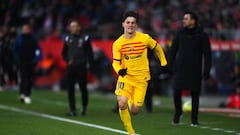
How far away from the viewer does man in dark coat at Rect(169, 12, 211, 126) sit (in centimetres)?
1437

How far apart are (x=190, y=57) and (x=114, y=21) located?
55.2ft

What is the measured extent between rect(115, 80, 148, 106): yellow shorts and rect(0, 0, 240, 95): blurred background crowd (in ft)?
38.5

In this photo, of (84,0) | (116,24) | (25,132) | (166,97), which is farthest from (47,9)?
(25,132)

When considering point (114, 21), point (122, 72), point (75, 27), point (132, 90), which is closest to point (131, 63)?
point (122, 72)

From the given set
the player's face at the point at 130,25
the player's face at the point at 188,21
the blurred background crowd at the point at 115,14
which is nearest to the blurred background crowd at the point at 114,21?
the blurred background crowd at the point at 115,14

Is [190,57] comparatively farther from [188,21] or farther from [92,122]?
[92,122]

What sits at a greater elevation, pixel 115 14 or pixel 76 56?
pixel 76 56

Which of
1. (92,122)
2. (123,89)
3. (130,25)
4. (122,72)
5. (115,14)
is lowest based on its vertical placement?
(92,122)

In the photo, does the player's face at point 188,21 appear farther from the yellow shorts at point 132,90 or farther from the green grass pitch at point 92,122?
the yellow shorts at point 132,90

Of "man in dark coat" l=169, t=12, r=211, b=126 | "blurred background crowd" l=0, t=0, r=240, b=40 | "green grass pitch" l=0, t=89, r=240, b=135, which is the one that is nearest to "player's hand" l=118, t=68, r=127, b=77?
"green grass pitch" l=0, t=89, r=240, b=135

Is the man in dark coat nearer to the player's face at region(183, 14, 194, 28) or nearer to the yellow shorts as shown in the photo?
the player's face at region(183, 14, 194, 28)

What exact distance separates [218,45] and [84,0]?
31.0ft

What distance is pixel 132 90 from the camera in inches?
471

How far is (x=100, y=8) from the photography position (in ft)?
107
